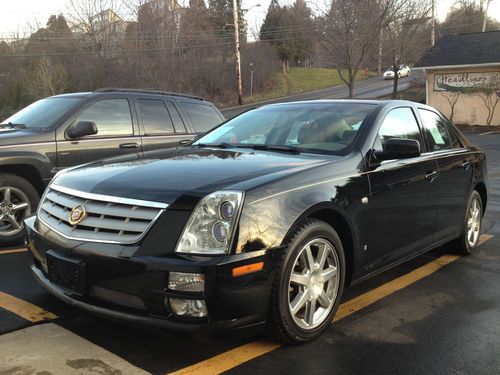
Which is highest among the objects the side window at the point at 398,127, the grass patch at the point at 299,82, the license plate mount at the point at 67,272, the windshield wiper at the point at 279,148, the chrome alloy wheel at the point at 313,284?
the grass patch at the point at 299,82

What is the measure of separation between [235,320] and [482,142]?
18.7m

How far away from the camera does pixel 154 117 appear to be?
7023 millimetres

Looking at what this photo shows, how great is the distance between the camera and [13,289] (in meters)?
4.25

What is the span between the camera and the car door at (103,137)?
239 inches

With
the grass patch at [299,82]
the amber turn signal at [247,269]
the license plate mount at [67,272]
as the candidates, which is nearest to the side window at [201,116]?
the license plate mount at [67,272]

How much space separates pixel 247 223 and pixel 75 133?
3.77 meters

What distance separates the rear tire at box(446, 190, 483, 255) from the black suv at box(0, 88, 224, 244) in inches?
150

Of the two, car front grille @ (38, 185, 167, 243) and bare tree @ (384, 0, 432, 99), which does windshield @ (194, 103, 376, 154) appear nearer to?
car front grille @ (38, 185, 167, 243)

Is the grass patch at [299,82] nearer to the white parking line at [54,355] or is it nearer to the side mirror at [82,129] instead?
the side mirror at [82,129]

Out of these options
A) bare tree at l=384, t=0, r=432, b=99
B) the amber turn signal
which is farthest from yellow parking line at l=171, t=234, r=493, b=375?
bare tree at l=384, t=0, r=432, b=99

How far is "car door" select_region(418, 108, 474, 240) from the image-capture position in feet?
16.1

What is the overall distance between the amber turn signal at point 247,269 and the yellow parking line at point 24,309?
161 cm

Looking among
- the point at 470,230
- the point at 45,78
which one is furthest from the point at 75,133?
the point at 45,78

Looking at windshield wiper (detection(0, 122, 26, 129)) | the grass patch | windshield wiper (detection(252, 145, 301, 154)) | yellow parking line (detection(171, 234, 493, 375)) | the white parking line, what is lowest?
yellow parking line (detection(171, 234, 493, 375))
